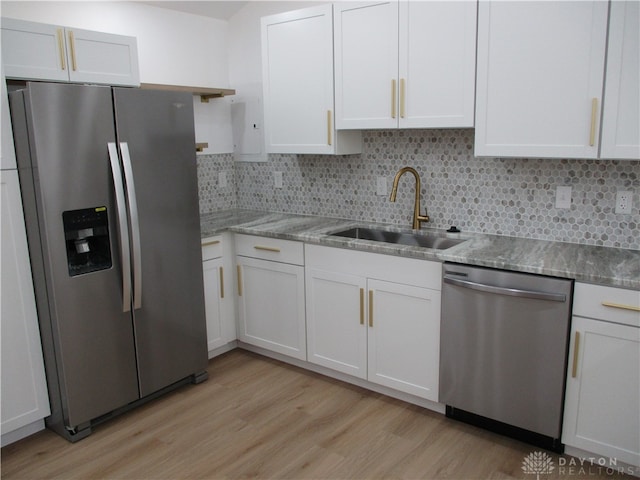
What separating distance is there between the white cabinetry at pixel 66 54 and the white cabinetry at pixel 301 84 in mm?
834

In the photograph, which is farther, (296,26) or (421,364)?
(296,26)

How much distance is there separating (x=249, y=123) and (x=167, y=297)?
5.40 feet

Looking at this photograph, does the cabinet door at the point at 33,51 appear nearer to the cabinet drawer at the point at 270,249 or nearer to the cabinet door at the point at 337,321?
the cabinet drawer at the point at 270,249

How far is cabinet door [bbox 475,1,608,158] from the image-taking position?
2.22 m

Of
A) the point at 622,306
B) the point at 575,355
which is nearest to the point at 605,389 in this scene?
the point at 575,355

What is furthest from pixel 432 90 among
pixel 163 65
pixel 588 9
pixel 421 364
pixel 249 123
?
pixel 163 65

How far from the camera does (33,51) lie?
2.52 m

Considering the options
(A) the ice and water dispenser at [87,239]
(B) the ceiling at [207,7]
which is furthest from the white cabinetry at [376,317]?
(B) the ceiling at [207,7]

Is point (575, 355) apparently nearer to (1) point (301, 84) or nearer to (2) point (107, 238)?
(1) point (301, 84)

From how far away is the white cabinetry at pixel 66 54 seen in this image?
246cm

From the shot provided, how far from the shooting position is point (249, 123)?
3.98m

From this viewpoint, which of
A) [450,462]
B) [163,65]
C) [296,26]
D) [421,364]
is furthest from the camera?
[163,65]

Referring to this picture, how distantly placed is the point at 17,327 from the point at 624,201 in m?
2.96

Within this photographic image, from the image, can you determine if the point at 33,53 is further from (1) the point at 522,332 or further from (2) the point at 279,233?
(1) the point at 522,332
